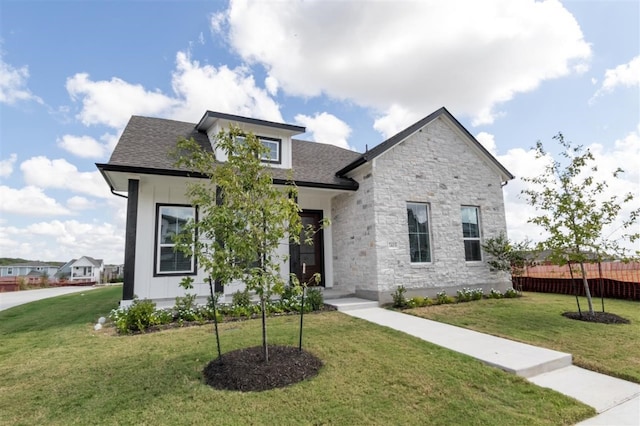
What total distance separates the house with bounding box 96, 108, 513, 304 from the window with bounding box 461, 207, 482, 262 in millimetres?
35

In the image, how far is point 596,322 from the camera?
257 inches

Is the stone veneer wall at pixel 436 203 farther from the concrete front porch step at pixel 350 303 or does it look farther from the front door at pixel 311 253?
the front door at pixel 311 253

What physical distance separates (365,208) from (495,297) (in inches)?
200

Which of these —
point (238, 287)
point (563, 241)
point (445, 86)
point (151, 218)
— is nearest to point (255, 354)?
point (238, 287)

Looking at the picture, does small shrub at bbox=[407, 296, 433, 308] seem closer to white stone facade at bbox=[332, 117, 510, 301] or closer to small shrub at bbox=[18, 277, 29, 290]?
white stone facade at bbox=[332, 117, 510, 301]

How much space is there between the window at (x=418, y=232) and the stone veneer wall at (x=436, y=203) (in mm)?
160

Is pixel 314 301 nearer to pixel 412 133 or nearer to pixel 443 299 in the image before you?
pixel 443 299

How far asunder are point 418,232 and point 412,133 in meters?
3.11

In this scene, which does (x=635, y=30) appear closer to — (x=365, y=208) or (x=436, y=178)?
(x=436, y=178)

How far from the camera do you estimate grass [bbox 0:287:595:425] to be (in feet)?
9.41

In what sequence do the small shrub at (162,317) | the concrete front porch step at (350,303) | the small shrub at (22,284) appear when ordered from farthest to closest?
the small shrub at (22,284) < the concrete front porch step at (350,303) < the small shrub at (162,317)

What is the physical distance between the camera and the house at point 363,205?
26.7ft

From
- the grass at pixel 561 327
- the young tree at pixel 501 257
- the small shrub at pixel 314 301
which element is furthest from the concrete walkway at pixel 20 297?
the young tree at pixel 501 257

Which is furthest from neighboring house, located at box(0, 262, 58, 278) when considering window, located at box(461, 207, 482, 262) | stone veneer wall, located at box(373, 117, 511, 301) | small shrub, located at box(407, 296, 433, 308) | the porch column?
window, located at box(461, 207, 482, 262)
